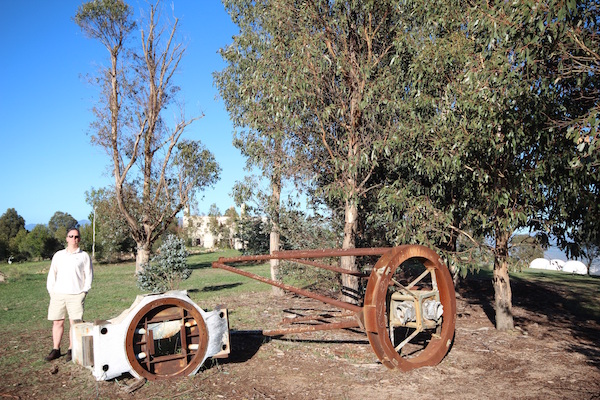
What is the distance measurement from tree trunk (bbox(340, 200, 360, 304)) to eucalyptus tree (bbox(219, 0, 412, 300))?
0.02 metres

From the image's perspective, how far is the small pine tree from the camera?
13828 mm

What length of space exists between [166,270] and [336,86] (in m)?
7.81

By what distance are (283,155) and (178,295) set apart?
613cm

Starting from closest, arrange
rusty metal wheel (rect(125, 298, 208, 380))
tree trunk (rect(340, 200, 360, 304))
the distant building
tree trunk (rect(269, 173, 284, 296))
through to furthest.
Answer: rusty metal wheel (rect(125, 298, 208, 380)) → tree trunk (rect(340, 200, 360, 304)) → tree trunk (rect(269, 173, 284, 296)) → the distant building

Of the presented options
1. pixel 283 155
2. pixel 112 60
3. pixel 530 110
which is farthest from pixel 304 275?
pixel 112 60

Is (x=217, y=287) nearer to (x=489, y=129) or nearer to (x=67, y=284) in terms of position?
(x=67, y=284)

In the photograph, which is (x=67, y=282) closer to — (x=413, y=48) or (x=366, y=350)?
(x=366, y=350)

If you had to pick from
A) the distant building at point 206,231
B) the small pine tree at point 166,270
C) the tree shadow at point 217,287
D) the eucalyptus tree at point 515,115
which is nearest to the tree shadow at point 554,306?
the eucalyptus tree at point 515,115

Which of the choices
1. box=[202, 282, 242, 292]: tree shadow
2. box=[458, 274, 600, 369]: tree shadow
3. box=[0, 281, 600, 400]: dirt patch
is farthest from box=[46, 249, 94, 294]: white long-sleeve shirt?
box=[202, 282, 242, 292]: tree shadow

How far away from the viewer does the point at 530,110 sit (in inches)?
267

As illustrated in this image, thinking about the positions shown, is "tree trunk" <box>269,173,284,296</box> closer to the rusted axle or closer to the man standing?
the rusted axle

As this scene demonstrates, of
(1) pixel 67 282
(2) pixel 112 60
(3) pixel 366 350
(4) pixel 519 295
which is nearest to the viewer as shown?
(1) pixel 67 282

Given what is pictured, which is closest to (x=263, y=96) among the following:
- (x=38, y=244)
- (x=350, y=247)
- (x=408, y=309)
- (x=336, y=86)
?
(x=336, y=86)

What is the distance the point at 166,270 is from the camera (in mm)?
14180
